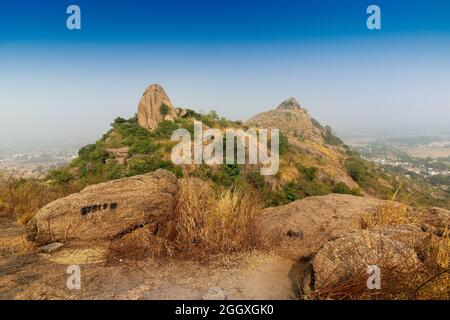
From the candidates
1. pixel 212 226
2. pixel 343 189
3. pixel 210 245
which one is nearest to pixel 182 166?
pixel 343 189

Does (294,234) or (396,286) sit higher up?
(396,286)

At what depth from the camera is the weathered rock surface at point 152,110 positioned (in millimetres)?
33781

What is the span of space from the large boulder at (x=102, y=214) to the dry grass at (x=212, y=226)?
44 centimetres

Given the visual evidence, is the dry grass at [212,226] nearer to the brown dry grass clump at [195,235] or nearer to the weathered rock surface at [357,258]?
the brown dry grass clump at [195,235]

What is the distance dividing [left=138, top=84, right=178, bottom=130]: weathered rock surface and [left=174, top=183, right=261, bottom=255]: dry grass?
29.5 m

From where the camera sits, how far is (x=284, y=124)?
67.6 metres

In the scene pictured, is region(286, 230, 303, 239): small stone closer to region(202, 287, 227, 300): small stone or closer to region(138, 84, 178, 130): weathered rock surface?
region(202, 287, 227, 300): small stone

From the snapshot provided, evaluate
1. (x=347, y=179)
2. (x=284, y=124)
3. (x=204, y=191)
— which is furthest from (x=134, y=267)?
(x=284, y=124)

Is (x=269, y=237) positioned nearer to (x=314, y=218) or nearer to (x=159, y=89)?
(x=314, y=218)

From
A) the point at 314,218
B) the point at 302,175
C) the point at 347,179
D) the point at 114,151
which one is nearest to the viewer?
the point at 314,218

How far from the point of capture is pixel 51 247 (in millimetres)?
4438

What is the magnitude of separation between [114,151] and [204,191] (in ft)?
77.6

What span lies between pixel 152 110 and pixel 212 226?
31535mm

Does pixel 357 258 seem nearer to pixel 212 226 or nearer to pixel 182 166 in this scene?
pixel 212 226
